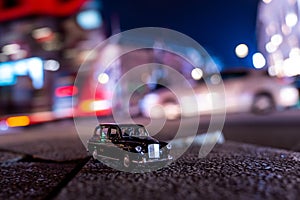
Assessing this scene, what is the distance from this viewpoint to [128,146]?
7.97 feet

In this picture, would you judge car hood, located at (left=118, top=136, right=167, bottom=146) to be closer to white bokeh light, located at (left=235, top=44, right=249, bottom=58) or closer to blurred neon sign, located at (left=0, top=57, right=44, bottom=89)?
white bokeh light, located at (left=235, top=44, right=249, bottom=58)

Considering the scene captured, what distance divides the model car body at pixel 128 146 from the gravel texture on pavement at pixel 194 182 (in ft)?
0.55

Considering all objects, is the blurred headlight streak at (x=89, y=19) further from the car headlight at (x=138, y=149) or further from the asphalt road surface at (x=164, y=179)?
the car headlight at (x=138, y=149)

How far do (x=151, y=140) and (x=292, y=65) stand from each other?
5904mm

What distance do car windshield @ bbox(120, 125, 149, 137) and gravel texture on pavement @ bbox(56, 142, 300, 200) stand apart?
32 cm

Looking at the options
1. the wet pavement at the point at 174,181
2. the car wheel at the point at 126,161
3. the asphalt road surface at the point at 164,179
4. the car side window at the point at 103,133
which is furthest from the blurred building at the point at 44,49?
the car wheel at the point at 126,161

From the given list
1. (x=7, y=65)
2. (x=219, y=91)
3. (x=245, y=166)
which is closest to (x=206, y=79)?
(x=219, y=91)

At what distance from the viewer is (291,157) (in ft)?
12.4

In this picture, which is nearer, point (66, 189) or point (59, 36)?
point (66, 189)

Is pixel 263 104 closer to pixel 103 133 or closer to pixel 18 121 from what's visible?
pixel 18 121

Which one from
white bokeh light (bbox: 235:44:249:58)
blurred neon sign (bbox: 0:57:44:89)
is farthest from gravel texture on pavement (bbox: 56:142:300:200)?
blurred neon sign (bbox: 0:57:44:89)

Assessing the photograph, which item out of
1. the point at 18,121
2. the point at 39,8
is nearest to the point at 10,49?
the point at 39,8

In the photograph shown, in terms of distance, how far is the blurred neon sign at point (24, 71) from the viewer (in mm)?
8617

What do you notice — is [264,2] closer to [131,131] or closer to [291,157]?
[291,157]
